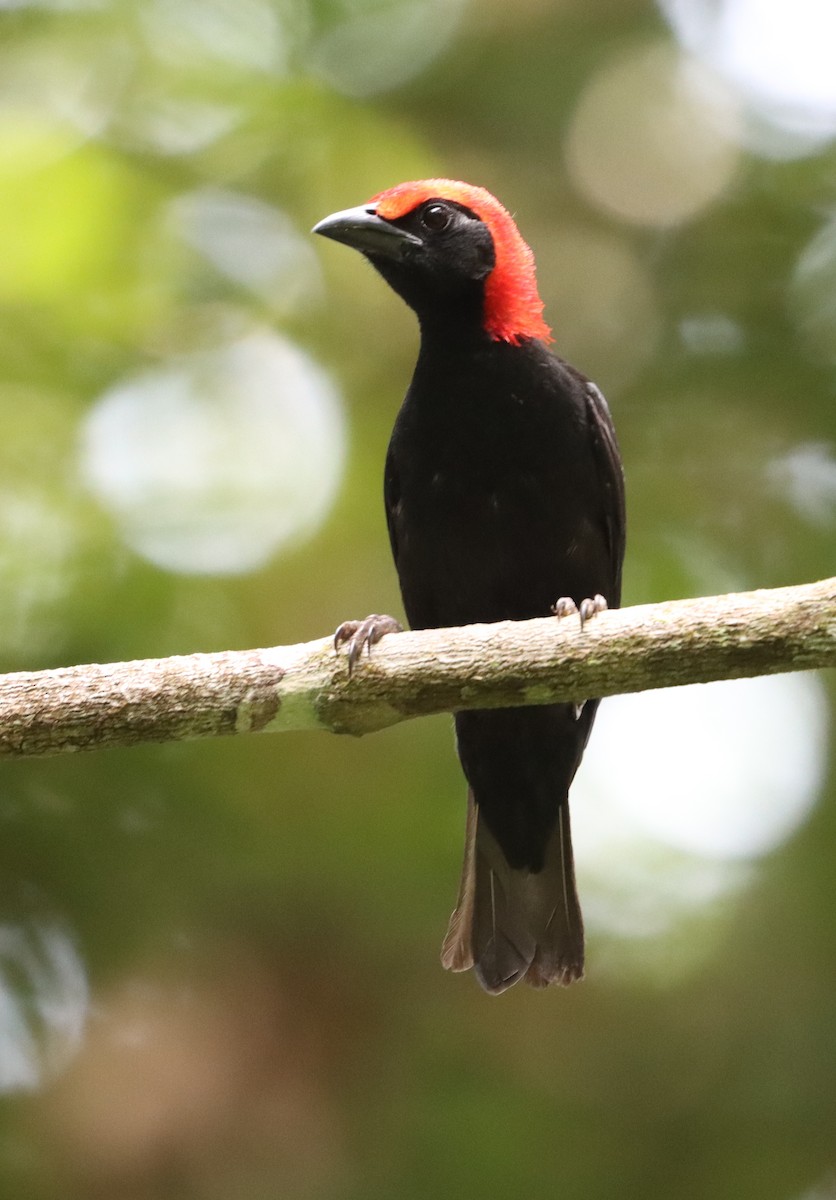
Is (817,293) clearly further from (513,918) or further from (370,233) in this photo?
(513,918)

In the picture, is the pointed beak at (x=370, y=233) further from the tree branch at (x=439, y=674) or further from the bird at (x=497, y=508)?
the tree branch at (x=439, y=674)

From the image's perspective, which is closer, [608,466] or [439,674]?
[439,674]

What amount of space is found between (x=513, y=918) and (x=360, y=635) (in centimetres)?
155

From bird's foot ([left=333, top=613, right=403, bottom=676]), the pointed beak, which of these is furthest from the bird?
bird's foot ([left=333, top=613, right=403, bottom=676])

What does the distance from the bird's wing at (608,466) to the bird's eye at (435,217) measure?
623 mm

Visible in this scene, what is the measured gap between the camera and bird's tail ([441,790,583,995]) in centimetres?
431

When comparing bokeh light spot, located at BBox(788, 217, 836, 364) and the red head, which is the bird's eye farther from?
bokeh light spot, located at BBox(788, 217, 836, 364)

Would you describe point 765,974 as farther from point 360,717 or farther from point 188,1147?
point 360,717

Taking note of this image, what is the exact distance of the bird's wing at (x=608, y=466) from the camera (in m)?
4.27

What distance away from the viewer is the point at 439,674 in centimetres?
301

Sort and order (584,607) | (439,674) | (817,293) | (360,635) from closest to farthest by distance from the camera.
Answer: (439,674)
(360,635)
(584,607)
(817,293)

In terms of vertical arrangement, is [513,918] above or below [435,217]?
below

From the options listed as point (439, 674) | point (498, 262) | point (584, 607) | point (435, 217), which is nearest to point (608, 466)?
point (498, 262)

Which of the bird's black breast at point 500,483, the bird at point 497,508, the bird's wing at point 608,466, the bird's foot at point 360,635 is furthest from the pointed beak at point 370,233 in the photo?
the bird's foot at point 360,635
